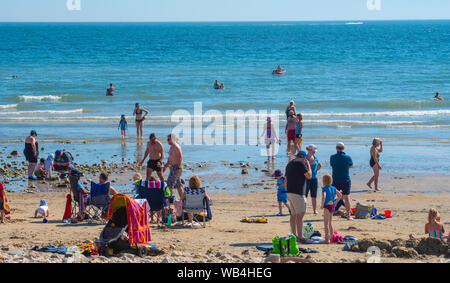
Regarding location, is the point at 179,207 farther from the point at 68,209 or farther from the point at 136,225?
the point at 136,225

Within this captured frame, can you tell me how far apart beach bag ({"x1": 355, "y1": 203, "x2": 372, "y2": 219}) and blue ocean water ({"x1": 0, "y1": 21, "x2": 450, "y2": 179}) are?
17.9 feet

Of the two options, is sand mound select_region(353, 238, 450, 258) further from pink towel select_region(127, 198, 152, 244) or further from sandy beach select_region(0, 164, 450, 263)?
pink towel select_region(127, 198, 152, 244)

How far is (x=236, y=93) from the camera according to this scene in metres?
40.0

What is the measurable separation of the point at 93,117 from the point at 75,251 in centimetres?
2162

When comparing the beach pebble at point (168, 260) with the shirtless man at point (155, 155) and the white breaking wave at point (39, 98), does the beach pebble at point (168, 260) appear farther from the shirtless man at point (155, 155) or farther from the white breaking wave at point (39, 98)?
the white breaking wave at point (39, 98)

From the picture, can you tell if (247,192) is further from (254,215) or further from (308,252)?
(308,252)

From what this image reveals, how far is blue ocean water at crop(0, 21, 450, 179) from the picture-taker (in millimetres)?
22312

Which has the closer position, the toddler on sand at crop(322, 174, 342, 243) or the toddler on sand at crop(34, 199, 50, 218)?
the toddler on sand at crop(322, 174, 342, 243)

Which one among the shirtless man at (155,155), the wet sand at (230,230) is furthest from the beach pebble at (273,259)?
the shirtless man at (155,155)

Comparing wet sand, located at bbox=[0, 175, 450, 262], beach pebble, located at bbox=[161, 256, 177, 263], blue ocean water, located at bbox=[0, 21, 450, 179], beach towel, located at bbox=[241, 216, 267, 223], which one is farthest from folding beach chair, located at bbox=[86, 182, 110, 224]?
blue ocean water, located at bbox=[0, 21, 450, 179]

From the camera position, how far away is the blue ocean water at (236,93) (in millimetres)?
22312

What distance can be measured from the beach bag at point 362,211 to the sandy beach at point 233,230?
0.65 feet
